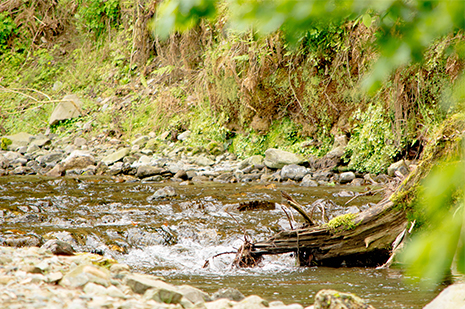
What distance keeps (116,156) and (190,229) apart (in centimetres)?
639

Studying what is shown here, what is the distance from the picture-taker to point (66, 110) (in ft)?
49.0

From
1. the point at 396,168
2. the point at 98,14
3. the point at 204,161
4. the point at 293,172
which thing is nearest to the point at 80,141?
the point at 204,161

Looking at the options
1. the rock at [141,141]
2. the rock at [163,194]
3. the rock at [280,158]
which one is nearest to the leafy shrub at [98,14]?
the rock at [141,141]

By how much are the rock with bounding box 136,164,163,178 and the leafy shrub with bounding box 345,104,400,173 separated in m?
4.52

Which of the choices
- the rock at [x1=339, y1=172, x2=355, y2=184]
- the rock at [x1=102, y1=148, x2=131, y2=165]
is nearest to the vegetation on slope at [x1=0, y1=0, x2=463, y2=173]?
the rock at [x1=339, y1=172, x2=355, y2=184]

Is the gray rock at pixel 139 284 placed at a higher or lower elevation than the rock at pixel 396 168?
lower

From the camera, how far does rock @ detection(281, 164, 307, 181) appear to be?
9.21m

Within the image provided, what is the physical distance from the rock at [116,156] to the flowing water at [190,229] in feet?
7.97

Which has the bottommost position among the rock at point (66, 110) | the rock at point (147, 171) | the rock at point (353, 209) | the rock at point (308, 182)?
the rock at point (353, 209)

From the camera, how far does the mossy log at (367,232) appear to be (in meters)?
3.94

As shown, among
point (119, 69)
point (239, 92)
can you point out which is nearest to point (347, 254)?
point (239, 92)

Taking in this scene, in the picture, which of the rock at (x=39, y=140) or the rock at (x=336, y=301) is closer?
the rock at (x=336, y=301)

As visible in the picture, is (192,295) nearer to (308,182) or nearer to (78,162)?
(308,182)

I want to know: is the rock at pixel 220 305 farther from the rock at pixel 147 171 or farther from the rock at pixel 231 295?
the rock at pixel 147 171
